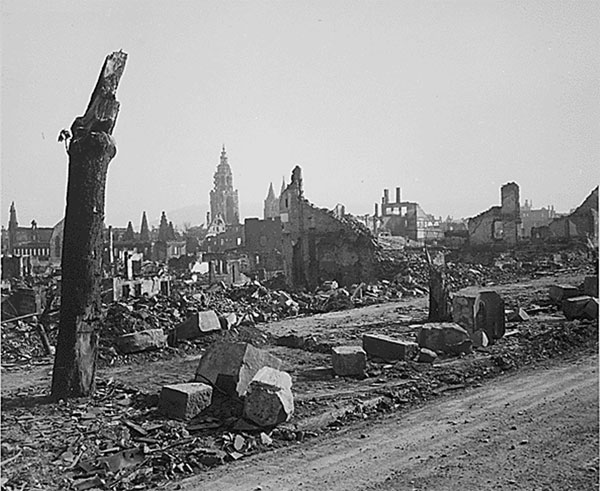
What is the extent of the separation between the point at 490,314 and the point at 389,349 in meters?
2.88

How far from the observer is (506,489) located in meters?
5.34

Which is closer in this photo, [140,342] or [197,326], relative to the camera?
[140,342]

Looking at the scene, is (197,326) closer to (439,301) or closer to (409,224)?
(439,301)

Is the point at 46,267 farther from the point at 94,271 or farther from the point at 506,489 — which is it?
the point at 506,489

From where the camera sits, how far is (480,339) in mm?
10844

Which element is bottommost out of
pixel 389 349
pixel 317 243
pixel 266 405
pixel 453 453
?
pixel 453 453

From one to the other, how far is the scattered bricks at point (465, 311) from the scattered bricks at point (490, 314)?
0.08m

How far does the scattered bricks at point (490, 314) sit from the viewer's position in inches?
459

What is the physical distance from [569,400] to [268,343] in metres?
5.77

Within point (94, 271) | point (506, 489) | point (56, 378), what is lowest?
point (506, 489)

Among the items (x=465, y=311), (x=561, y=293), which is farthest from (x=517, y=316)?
(x=561, y=293)

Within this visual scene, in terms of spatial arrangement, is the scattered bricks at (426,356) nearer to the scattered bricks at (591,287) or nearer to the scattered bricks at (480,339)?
the scattered bricks at (480,339)

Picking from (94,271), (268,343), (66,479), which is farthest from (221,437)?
(268,343)

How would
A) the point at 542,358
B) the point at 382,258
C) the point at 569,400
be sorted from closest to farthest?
the point at 569,400 → the point at 542,358 → the point at 382,258
